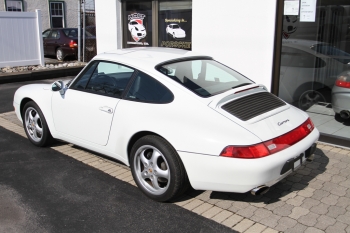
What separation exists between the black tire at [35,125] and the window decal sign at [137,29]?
3.81 meters

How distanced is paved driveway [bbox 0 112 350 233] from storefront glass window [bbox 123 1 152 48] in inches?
175

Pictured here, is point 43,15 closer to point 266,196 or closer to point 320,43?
point 320,43

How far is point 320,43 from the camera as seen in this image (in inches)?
252

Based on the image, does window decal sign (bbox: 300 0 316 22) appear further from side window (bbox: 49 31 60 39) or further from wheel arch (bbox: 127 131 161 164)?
side window (bbox: 49 31 60 39)

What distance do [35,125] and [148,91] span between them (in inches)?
91.4

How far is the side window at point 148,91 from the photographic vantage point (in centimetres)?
395

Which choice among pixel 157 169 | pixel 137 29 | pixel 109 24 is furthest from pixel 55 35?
pixel 157 169

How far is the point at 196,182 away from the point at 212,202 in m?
0.50

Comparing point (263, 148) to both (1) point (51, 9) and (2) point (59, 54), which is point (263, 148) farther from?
(1) point (51, 9)

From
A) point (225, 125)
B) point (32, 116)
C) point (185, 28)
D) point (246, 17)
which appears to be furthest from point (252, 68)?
point (32, 116)

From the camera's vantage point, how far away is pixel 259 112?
12.8ft

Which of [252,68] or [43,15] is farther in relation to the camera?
[43,15]

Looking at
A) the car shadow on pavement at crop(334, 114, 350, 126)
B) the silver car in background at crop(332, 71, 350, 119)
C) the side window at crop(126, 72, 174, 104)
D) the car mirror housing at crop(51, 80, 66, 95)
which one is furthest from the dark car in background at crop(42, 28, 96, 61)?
the side window at crop(126, 72, 174, 104)

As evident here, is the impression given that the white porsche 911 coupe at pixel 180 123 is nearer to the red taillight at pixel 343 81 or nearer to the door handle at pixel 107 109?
the door handle at pixel 107 109
